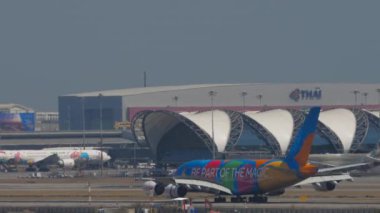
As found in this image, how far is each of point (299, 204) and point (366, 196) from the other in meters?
14.8

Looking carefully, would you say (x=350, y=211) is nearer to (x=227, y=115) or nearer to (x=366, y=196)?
(x=366, y=196)

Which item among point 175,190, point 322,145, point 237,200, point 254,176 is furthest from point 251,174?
point 322,145

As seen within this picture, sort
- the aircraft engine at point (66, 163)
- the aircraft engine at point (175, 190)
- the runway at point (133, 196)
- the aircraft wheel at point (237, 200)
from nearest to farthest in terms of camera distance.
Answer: the runway at point (133, 196)
the aircraft wheel at point (237, 200)
the aircraft engine at point (175, 190)
the aircraft engine at point (66, 163)

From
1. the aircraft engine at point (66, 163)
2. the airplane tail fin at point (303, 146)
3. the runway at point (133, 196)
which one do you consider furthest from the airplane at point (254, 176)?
the aircraft engine at point (66, 163)

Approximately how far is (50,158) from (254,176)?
4406 inches

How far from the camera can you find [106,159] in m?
196

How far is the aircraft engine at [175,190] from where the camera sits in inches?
3526

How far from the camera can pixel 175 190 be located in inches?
3529

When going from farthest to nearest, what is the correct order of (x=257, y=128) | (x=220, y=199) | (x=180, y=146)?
(x=180, y=146)
(x=257, y=128)
(x=220, y=199)

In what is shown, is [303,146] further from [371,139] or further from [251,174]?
[371,139]

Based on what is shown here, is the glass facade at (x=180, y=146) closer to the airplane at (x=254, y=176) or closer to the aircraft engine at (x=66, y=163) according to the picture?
the aircraft engine at (x=66, y=163)

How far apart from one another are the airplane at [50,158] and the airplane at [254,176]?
9842 cm

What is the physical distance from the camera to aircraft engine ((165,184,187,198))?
89.6m

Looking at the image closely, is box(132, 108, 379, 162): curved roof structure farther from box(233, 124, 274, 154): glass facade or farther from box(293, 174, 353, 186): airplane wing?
box(293, 174, 353, 186): airplane wing
